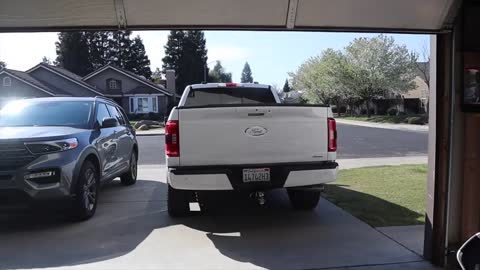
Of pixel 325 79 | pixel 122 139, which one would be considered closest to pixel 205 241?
pixel 122 139

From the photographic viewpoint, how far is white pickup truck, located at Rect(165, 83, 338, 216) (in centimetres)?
569

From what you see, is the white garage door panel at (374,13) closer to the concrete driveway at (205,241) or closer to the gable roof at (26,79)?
the concrete driveway at (205,241)

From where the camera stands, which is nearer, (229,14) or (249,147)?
(229,14)

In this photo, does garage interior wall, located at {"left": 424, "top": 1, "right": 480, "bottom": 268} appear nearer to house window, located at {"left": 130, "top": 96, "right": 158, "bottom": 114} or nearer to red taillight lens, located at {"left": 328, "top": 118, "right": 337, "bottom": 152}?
red taillight lens, located at {"left": 328, "top": 118, "right": 337, "bottom": 152}

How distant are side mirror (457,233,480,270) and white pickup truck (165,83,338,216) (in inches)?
123

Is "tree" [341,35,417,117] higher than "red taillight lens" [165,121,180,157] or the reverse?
higher

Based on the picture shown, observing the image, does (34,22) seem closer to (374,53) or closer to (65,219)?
(65,219)

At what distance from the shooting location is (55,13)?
13.8 ft

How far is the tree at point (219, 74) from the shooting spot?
357 ft

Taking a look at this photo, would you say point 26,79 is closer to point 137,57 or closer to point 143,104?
point 143,104

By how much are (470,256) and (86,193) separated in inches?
211

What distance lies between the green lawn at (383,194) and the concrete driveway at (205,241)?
0.34 meters

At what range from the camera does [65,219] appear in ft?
22.4

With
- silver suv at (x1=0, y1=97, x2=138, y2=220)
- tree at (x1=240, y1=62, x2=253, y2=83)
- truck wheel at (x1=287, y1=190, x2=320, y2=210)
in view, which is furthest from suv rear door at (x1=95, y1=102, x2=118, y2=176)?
tree at (x1=240, y1=62, x2=253, y2=83)
